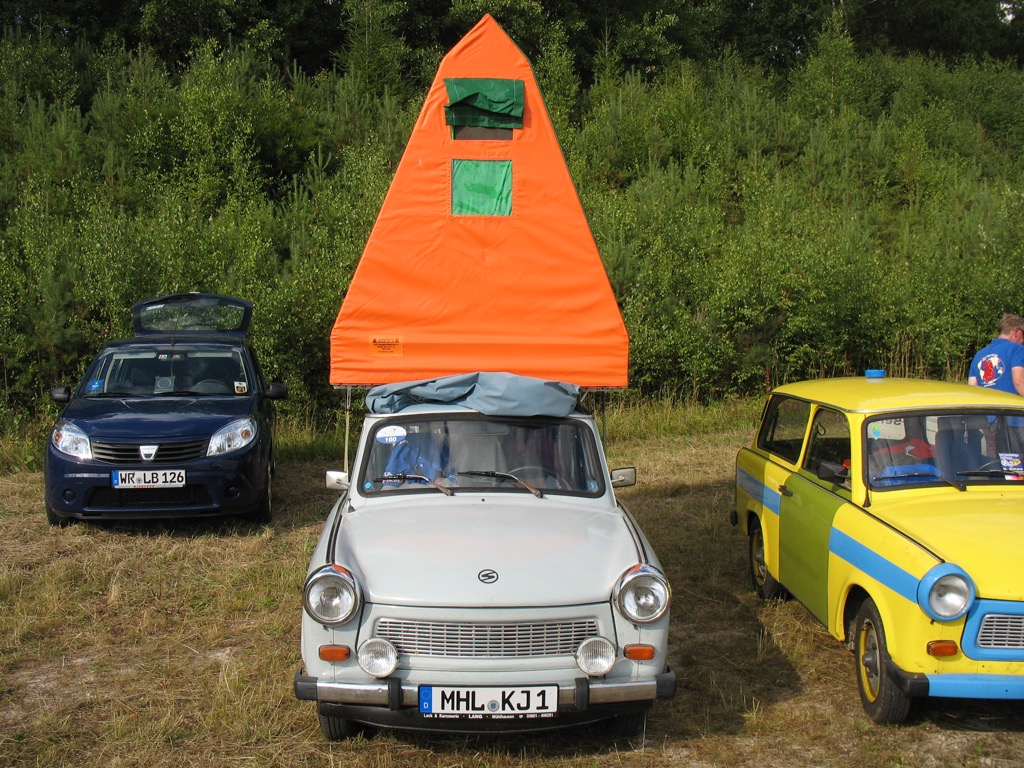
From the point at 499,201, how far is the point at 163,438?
388 cm

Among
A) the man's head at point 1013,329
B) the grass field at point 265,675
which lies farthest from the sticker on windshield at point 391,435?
the man's head at point 1013,329

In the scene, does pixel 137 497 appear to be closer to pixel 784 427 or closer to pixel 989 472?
pixel 784 427

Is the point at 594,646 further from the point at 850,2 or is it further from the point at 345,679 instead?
the point at 850,2

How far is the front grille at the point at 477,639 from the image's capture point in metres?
4.29

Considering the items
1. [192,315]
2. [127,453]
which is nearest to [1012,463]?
[127,453]

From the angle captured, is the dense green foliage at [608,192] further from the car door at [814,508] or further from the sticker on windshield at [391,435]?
the car door at [814,508]

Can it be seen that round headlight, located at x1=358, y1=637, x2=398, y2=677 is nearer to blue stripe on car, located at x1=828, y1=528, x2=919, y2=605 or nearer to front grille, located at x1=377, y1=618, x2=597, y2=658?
front grille, located at x1=377, y1=618, x2=597, y2=658

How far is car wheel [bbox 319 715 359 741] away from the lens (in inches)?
185

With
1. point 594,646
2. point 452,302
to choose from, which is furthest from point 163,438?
point 594,646

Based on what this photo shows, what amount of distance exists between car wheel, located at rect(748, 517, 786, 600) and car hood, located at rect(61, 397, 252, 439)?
15.8 ft

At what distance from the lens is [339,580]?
437 cm

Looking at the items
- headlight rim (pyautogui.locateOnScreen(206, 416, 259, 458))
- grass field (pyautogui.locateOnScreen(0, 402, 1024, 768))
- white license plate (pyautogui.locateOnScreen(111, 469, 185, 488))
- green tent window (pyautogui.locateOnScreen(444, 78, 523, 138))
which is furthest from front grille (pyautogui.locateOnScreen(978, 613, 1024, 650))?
white license plate (pyautogui.locateOnScreen(111, 469, 185, 488))

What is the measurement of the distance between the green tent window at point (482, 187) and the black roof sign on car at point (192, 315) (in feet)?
15.5

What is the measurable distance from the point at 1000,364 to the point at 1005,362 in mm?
47
